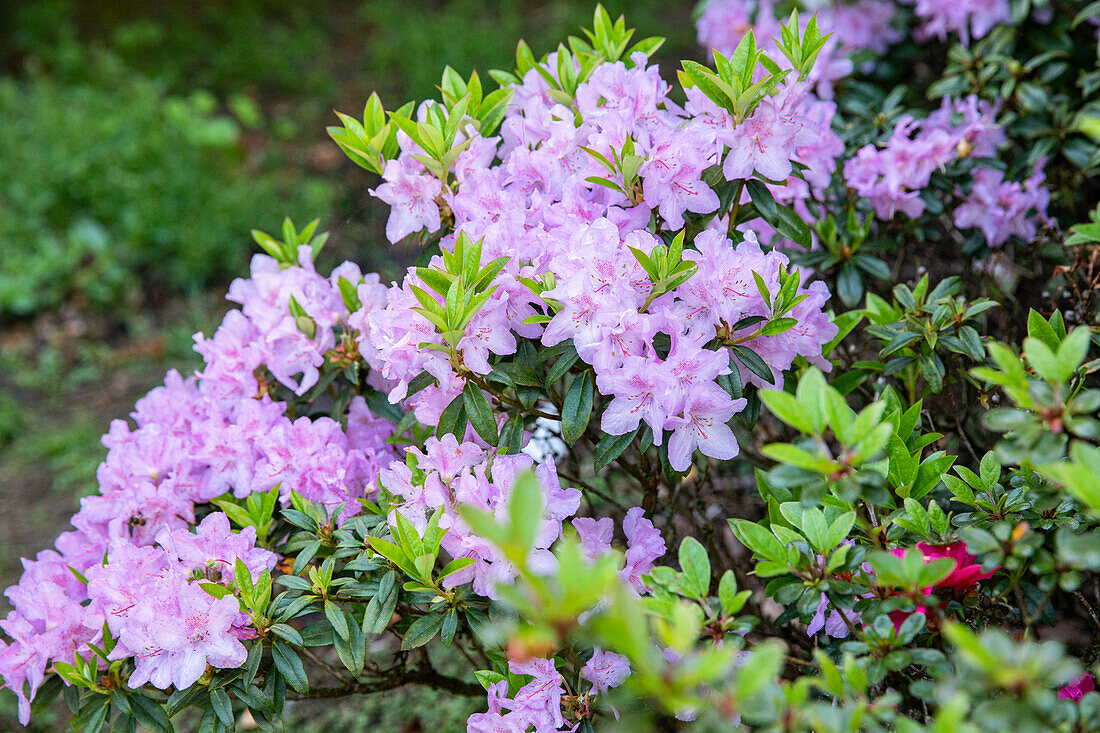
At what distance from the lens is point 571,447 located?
4.96 feet

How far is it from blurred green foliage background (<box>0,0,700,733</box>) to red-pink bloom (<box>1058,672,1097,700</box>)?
9.27 feet

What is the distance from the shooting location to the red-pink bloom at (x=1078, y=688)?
1.28 m

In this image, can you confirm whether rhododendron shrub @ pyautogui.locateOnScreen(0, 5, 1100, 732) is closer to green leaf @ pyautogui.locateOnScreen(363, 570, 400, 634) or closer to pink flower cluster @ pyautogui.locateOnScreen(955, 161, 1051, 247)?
green leaf @ pyautogui.locateOnScreen(363, 570, 400, 634)

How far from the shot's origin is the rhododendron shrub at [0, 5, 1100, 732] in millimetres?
1130

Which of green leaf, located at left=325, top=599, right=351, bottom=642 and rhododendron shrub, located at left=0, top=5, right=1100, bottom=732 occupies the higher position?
rhododendron shrub, located at left=0, top=5, right=1100, bottom=732

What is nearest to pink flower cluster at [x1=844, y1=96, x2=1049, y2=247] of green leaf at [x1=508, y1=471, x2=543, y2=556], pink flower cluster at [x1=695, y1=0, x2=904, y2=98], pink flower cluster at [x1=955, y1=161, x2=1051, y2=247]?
pink flower cluster at [x1=955, y1=161, x2=1051, y2=247]

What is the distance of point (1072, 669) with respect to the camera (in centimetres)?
86

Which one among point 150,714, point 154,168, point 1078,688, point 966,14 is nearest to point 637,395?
point 1078,688

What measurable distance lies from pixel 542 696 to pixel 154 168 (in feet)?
15.8

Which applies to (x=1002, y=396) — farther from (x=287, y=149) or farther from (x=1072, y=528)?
(x=287, y=149)

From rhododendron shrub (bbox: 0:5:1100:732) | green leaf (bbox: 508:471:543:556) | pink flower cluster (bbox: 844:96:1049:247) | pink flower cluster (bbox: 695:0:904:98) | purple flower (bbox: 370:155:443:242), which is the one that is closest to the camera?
green leaf (bbox: 508:471:543:556)

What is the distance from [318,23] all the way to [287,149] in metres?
1.75

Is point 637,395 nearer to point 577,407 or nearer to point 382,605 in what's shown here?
point 577,407

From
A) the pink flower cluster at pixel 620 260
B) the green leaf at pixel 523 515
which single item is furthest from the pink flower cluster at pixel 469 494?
the green leaf at pixel 523 515
